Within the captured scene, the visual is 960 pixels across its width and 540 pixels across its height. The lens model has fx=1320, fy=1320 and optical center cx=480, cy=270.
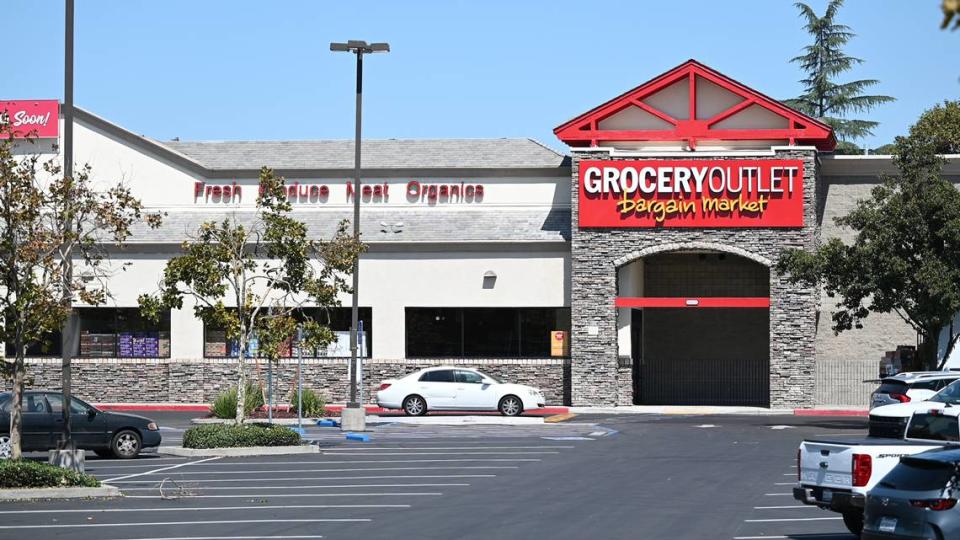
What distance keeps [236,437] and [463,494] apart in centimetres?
890

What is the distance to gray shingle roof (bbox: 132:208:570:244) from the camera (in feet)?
146

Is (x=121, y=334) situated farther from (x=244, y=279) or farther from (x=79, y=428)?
(x=79, y=428)

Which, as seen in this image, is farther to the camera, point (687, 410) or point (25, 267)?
point (687, 410)

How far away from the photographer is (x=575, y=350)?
4288cm

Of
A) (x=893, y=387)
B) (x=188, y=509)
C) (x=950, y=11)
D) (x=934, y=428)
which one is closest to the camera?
(x=950, y=11)

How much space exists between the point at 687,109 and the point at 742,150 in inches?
89.3

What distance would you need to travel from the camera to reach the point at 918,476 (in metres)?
13.4

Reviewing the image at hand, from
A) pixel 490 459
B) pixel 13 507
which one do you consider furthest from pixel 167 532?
pixel 490 459

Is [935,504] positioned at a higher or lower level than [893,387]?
lower

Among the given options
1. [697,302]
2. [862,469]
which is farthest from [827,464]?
[697,302]

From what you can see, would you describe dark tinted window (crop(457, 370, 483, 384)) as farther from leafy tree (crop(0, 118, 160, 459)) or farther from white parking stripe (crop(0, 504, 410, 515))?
white parking stripe (crop(0, 504, 410, 515))

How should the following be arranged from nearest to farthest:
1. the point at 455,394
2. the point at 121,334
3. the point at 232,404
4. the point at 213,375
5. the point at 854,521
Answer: the point at 854,521 < the point at 232,404 < the point at 455,394 < the point at 213,375 < the point at 121,334

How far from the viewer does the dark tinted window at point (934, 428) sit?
1831 centimetres

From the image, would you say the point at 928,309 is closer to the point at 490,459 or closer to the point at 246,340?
the point at 490,459
